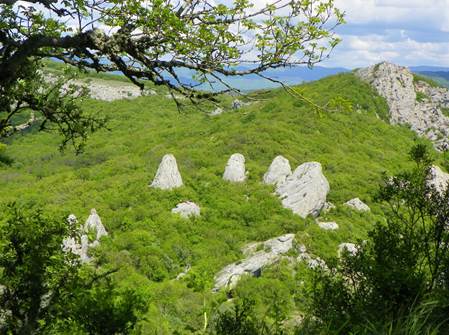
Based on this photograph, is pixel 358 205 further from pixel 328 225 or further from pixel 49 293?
pixel 49 293

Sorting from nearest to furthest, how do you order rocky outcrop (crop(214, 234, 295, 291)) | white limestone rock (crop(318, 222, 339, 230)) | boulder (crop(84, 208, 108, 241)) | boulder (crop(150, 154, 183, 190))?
rocky outcrop (crop(214, 234, 295, 291))
boulder (crop(84, 208, 108, 241))
white limestone rock (crop(318, 222, 339, 230))
boulder (crop(150, 154, 183, 190))

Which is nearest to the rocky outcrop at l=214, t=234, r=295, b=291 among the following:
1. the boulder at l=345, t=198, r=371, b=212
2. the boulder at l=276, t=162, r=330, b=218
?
the boulder at l=276, t=162, r=330, b=218

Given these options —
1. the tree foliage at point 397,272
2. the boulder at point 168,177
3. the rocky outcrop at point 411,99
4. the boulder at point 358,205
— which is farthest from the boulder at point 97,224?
the rocky outcrop at point 411,99

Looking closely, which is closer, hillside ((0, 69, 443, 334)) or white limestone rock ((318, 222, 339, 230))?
hillside ((0, 69, 443, 334))

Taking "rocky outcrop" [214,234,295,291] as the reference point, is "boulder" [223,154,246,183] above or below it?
above

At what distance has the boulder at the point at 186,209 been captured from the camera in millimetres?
41094

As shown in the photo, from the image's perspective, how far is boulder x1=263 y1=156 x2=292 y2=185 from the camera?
46188 mm

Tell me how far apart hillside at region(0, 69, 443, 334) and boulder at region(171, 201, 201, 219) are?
29.2 inches

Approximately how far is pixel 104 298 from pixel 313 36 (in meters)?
4.90

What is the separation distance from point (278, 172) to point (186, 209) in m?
10.7

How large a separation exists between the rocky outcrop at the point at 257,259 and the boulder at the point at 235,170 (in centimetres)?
1155

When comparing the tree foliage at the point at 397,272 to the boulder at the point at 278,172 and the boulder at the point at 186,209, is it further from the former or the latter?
the boulder at the point at 278,172

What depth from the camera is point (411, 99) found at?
80.0m

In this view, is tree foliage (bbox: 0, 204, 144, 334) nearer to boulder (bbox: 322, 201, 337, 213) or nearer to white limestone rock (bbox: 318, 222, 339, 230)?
white limestone rock (bbox: 318, 222, 339, 230)
